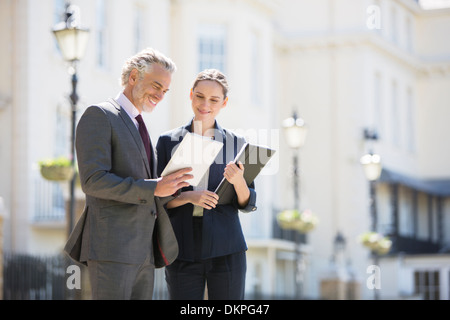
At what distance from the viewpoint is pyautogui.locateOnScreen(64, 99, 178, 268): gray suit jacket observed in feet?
15.0

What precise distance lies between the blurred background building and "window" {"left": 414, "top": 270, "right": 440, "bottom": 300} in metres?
0.05

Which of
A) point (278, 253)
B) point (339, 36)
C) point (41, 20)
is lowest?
point (278, 253)

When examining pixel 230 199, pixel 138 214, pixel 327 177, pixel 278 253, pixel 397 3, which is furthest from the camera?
pixel 397 3

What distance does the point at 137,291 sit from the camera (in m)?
4.76

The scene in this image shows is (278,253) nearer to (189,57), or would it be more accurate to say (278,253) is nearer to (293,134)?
(189,57)

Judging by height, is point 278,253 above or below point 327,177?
below

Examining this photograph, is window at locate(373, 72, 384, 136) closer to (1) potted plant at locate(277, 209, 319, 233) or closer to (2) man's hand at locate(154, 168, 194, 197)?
(1) potted plant at locate(277, 209, 319, 233)

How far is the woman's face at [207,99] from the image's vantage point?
520cm

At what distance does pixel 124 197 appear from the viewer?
4.55 m

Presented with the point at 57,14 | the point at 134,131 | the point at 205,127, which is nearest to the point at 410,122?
the point at 57,14

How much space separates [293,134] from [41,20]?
586cm

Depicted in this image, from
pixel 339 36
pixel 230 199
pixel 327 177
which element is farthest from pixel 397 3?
pixel 230 199

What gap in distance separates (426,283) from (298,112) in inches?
303

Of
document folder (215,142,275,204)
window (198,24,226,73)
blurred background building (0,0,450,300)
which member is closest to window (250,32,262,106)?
blurred background building (0,0,450,300)
